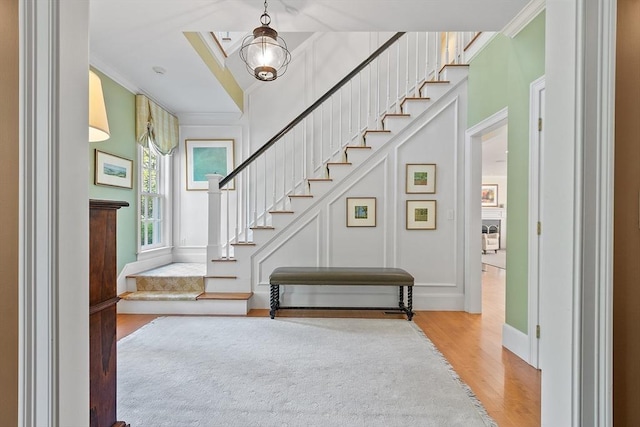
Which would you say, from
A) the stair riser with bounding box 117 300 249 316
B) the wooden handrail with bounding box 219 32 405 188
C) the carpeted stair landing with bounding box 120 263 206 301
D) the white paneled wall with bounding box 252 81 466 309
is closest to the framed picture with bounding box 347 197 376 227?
the white paneled wall with bounding box 252 81 466 309

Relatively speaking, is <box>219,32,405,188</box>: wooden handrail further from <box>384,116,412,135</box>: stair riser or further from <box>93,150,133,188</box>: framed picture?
<box>93,150,133,188</box>: framed picture

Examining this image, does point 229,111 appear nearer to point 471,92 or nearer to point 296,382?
point 471,92

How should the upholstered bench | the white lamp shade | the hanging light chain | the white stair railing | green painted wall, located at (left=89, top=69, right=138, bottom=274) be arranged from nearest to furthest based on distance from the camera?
the white lamp shade
the hanging light chain
the upholstered bench
green painted wall, located at (left=89, top=69, right=138, bottom=274)
the white stair railing

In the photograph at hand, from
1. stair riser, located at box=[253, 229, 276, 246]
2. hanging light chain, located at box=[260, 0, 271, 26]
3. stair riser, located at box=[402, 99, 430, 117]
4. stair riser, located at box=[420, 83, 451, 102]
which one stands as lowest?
stair riser, located at box=[253, 229, 276, 246]

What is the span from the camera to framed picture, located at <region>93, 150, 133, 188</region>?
353 centimetres

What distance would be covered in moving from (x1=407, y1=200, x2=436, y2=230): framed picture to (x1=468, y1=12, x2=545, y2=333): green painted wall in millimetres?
1076

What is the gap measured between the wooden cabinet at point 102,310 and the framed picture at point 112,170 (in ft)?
8.36

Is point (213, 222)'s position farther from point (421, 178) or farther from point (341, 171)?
point (421, 178)

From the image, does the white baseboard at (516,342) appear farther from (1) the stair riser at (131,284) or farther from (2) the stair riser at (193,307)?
(1) the stair riser at (131,284)

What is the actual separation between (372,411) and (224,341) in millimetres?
1548

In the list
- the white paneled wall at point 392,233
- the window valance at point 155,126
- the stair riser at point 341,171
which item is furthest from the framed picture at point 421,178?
the window valance at point 155,126

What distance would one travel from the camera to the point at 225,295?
150 inches

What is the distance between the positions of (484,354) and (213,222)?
3.08 m

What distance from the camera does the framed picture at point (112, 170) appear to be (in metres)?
3.53
